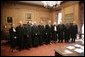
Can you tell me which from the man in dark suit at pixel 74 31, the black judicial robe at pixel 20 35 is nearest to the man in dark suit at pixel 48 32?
the man in dark suit at pixel 74 31

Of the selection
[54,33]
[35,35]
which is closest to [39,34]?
[35,35]

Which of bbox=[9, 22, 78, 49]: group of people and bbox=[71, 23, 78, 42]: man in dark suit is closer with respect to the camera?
bbox=[9, 22, 78, 49]: group of people

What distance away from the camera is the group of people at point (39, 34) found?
648 cm

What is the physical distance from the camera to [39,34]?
7.21 metres

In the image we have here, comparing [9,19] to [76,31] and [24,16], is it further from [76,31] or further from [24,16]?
[76,31]

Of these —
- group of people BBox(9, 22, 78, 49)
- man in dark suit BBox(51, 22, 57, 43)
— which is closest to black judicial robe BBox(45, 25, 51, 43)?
group of people BBox(9, 22, 78, 49)

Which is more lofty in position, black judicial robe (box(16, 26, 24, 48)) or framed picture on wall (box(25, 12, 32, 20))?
framed picture on wall (box(25, 12, 32, 20))

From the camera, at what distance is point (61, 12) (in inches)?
418

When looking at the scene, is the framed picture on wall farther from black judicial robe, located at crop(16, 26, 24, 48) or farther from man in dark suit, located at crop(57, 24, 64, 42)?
black judicial robe, located at crop(16, 26, 24, 48)

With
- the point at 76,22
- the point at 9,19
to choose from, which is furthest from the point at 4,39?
the point at 76,22

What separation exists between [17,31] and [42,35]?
1671 mm

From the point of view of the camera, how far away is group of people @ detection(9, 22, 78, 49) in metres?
6.48

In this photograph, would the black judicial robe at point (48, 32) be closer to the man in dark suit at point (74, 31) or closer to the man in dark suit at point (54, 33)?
the man in dark suit at point (54, 33)

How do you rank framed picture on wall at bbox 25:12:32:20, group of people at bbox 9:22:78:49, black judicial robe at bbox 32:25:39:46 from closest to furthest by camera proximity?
group of people at bbox 9:22:78:49
black judicial robe at bbox 32:25:39:46
framed picture on wall at bbox 25:12:32:20
